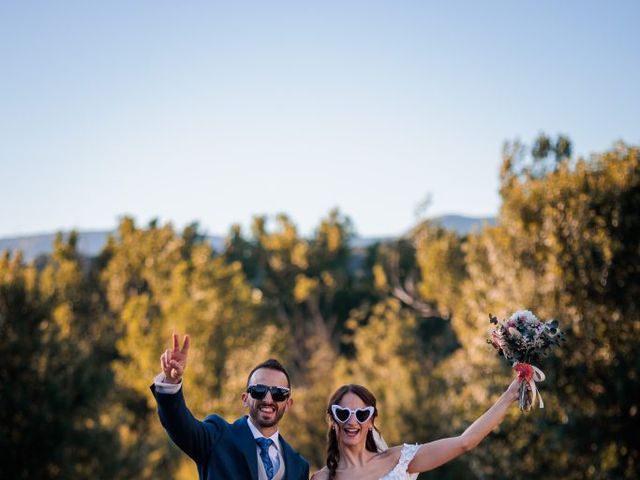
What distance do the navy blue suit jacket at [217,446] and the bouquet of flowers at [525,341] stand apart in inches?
62.0

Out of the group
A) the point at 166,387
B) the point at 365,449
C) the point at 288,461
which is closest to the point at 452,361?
the point at 365,449

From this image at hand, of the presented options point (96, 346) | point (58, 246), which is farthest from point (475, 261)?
point (58, 246)

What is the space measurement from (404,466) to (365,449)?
0.35 m

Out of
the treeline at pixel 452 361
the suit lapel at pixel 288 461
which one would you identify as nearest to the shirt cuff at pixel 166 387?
the suit lapel at pixel 288 461

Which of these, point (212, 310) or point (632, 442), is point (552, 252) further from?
point (212, 310)

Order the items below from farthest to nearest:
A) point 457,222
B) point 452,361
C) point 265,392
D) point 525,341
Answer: point 457,222
point 452,361
point 525,341
point 265,392

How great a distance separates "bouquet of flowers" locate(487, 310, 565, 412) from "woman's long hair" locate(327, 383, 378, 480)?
0.93m

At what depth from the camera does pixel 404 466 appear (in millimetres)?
5215

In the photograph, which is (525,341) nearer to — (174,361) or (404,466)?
(404,466)

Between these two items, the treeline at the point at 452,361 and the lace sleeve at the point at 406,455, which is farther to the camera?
the treeline at the point at 452,361

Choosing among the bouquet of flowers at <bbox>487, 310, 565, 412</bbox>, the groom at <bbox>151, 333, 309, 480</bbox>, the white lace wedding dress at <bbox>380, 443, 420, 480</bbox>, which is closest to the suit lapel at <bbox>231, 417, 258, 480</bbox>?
the groom at <bbox>151, 333, 309, 480</bbox>

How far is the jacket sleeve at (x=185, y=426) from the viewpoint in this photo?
4359 millimetres

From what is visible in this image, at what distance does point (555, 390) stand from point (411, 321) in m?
19.7

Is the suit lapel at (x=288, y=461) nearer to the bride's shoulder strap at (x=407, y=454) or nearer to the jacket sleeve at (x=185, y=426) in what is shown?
the jacket sleeve at (x=185, y=426)
